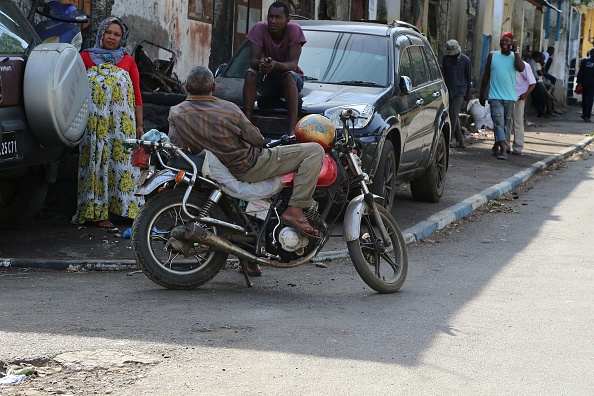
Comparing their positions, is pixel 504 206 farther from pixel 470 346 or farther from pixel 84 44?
pixel 470 346

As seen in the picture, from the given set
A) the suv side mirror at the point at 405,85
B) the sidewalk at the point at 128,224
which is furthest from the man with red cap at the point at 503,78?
the suv side mirror at the point at 405,85

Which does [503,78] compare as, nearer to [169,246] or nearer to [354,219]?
[354,219]

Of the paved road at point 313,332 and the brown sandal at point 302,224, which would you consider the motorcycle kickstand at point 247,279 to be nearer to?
the paved road at point 313,332

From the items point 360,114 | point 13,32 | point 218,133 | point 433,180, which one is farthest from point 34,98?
point 433,180

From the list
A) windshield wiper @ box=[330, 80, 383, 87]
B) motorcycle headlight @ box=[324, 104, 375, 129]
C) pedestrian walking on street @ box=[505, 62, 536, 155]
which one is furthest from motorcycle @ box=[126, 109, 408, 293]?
pedestrian walking on street @ box=[505, 62, 536, 155]

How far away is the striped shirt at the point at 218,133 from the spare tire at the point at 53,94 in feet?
4.11

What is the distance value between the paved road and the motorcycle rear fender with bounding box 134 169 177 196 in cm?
67

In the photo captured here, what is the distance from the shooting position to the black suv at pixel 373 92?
9875 millimetres

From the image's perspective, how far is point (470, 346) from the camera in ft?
19.3

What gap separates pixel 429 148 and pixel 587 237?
211cm

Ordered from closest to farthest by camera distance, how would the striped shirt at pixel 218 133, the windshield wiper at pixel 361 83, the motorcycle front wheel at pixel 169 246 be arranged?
the motorcycle front wheel at pixel 169 246, the striped shirt at pixel 218 133, the windshield wiper at pixel 361 83

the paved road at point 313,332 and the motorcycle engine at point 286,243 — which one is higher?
the motorcycle engine at point 286,243

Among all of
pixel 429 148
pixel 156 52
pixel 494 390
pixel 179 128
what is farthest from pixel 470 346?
pixel 156 52

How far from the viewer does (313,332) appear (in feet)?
19.7
